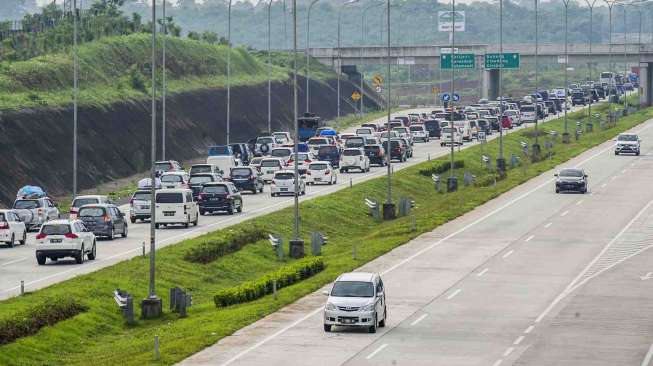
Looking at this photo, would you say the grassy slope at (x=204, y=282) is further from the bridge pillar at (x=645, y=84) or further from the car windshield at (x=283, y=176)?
the bridge pillar at (x=645, y=84)

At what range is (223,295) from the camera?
51.8m

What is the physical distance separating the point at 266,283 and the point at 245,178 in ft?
128

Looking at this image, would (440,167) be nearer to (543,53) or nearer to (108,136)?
(108,136)

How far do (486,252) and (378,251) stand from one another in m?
4.39

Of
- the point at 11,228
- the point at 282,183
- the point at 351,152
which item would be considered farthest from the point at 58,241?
the point at 351,152

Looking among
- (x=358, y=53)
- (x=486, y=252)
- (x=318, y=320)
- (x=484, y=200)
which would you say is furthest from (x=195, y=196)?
(x=358, y=53)

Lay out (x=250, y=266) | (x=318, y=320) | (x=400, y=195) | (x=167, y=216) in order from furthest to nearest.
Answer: (x=400, y=195) < (x=167, y=216) < (x=250, y=266) < (x=318, y=320)

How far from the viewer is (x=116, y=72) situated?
132 m

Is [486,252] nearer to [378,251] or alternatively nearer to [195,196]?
[378,251]

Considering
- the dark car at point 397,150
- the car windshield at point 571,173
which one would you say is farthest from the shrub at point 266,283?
the dark car at point 397,150

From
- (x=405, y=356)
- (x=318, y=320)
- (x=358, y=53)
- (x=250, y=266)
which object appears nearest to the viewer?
(x=405, y=356)

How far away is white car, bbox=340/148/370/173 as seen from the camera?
10869 cm

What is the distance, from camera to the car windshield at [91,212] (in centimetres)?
6675

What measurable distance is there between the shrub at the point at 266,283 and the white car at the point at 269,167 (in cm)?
3923
